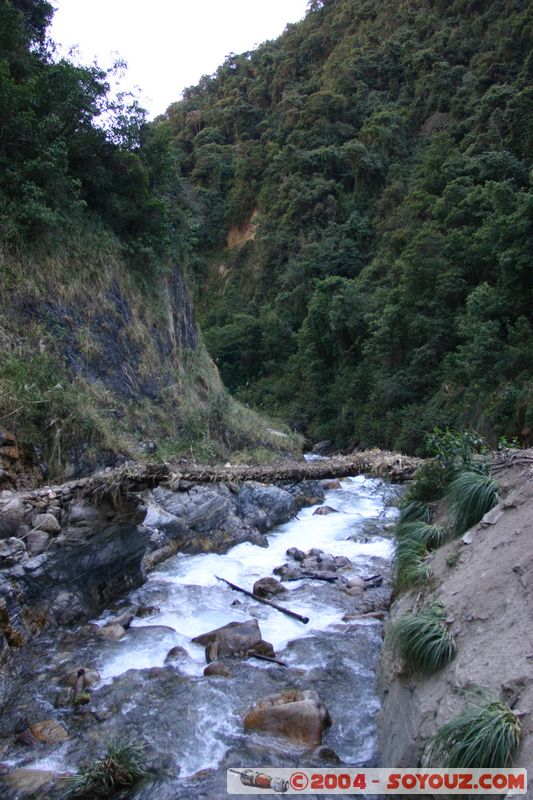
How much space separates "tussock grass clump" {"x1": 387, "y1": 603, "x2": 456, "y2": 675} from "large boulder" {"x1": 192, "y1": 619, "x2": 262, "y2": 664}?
2.87 meters

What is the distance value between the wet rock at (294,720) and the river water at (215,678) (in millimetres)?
107

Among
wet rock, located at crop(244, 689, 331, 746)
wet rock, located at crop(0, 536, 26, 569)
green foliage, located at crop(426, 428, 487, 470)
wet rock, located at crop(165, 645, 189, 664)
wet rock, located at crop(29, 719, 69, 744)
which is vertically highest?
green foliage, located at crop(426, 428, 487, 470)

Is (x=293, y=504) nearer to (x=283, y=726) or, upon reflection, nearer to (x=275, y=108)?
(x=283, y=726)

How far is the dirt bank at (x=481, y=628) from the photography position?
3.80m

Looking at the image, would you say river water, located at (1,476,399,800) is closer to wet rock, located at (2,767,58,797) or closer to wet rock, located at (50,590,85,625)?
wet rock, located at (2,767,58,797)

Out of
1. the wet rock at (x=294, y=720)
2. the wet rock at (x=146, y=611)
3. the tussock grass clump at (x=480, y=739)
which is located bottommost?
the wet rock at (x=294, y=720)

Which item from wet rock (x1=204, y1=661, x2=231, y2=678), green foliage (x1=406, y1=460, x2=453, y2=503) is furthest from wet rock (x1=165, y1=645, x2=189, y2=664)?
green foliage (x1=406, y1=460, x2=453, y2=503)

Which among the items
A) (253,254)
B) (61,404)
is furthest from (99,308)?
(253,254)

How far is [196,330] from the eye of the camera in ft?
67.2

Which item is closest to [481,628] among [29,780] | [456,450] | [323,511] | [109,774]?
[456,450]

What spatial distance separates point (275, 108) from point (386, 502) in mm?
42367

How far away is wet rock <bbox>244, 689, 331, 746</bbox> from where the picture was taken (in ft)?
17.9

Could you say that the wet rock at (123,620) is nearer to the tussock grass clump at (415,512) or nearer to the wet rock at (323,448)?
the tussock grass clump at (415,512)

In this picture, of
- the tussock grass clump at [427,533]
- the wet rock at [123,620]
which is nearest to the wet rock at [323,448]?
the wet rock at [123,620]
